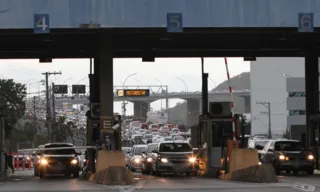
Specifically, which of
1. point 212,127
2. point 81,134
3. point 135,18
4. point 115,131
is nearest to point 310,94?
point 212,127

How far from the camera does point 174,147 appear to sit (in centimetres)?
3166

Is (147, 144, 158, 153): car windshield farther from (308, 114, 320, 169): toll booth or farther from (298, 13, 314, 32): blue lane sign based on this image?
(298, 13, 314, 32): blue lane sign

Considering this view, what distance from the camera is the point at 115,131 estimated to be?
2953cm

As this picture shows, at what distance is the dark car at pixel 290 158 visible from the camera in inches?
1213

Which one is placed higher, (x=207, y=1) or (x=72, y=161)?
(x=207, y=1)

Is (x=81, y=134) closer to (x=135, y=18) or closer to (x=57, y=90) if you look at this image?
(x=57, y=90)

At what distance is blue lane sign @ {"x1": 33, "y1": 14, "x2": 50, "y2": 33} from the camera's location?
952 inches

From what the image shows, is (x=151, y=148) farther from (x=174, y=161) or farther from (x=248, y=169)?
(x=248, y=169)

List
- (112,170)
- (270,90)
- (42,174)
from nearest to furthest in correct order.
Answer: (112,170), (42,174), (270,90)

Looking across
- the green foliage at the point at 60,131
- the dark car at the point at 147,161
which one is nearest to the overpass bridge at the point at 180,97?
the green foliage at the point at 60,131

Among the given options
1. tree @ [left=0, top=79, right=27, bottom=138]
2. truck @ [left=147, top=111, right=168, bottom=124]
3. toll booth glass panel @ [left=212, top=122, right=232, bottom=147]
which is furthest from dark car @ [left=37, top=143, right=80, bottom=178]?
truck @ [left=147, top=111, right=168, bottom=124]

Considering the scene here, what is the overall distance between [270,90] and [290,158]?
94037 millimetres

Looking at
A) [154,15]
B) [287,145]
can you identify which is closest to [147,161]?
[287,145]

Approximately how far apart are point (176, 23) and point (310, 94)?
1480 cm
